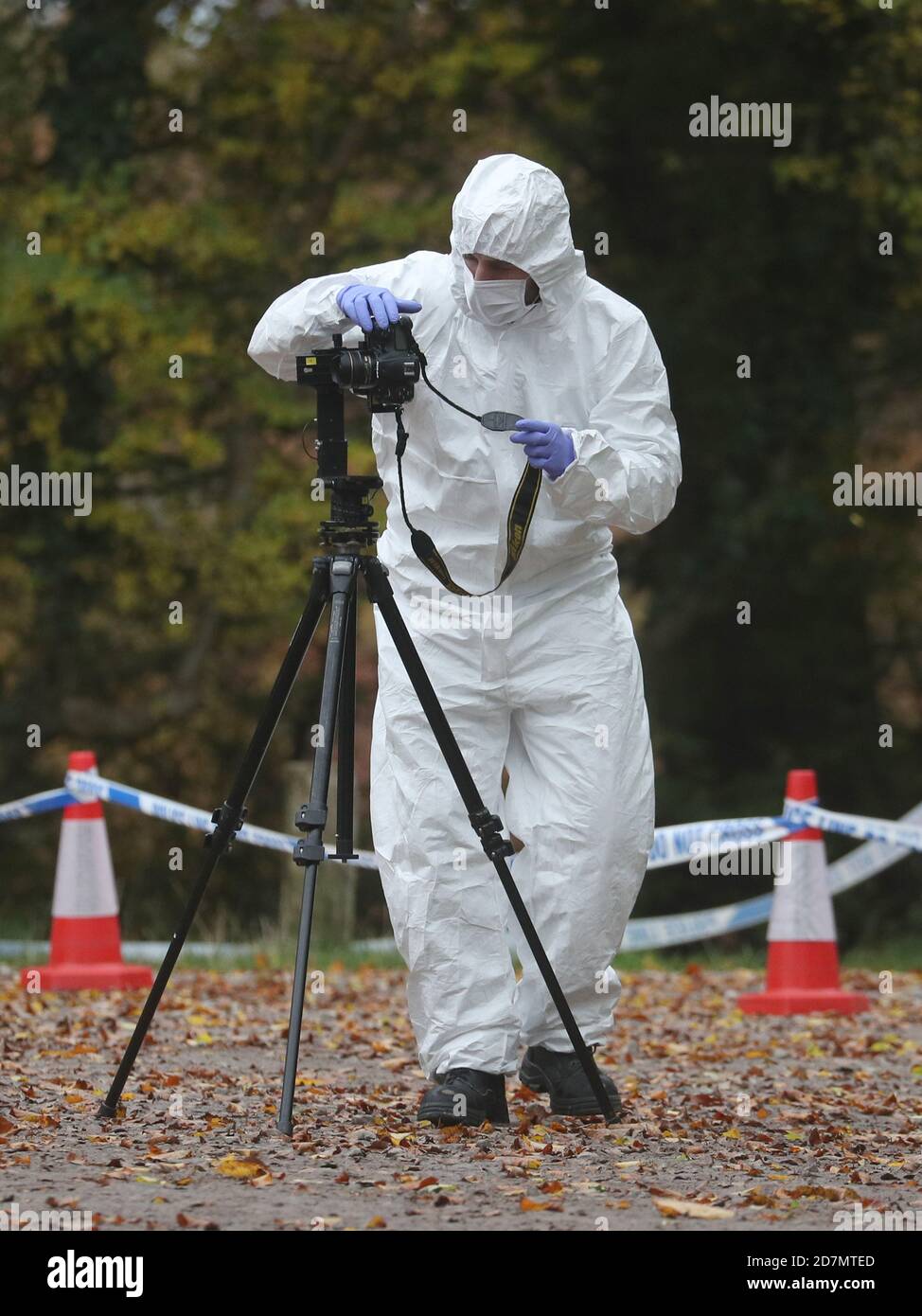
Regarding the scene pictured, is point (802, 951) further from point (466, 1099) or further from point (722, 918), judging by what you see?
point (466, 1099)

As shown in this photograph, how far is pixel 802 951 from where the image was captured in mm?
7922

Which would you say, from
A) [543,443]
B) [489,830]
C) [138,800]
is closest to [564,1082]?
[489,830]

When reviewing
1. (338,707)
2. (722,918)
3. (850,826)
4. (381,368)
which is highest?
(381,368)

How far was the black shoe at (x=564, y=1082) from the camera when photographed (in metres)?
5.27

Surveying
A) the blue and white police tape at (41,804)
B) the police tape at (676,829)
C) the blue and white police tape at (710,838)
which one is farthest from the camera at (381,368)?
the blue and white police tape at (41,804)

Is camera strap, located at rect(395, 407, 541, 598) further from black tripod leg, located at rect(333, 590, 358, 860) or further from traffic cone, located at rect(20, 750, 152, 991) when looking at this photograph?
traffic cone, located at rect(20, 750, 152, 991)

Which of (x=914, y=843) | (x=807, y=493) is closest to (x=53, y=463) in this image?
(x=807, y=493)

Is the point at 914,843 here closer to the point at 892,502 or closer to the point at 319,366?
the point at 319,366

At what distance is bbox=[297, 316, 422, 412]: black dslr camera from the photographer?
480cm

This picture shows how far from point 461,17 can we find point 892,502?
4836 millimetres

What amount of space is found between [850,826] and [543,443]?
12.3 ft

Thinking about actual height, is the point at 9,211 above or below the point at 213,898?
above
